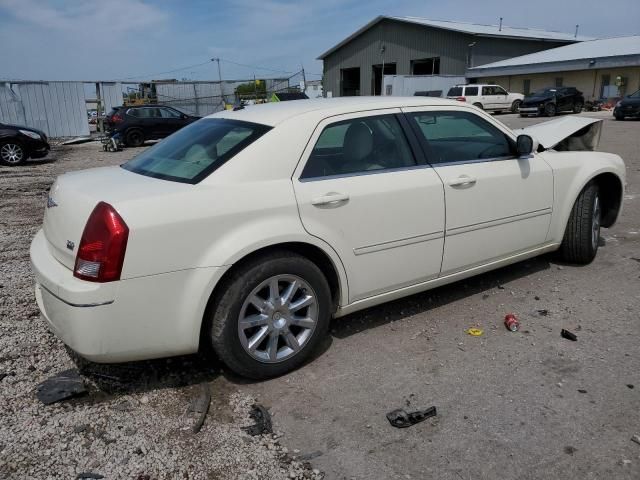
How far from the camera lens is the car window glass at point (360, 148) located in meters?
3.23

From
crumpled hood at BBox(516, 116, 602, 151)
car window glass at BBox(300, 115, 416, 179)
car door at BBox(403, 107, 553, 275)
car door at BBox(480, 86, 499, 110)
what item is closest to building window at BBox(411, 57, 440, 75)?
car door at BBox(480, 86, 499, 110)

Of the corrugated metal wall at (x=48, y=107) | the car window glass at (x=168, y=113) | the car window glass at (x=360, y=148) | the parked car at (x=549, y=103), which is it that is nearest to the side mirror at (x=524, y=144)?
the car window glass at (x=360, y=148)

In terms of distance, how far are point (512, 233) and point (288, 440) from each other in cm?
246

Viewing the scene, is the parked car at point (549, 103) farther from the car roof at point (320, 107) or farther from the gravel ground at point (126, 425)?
the gravel ground at point (126, 425)

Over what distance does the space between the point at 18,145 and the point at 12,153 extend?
262mm

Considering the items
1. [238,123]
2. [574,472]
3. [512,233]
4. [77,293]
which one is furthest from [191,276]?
[512,233]

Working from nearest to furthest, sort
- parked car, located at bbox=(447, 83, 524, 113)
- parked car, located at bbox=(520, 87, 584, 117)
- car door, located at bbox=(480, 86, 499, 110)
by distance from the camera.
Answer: parked car, located at bbox=(520, 87, 584, 117)
parked car, located at bbox=(447, 83, 524, 113)
car door, located at bbox=(480, 86, 499, 110)

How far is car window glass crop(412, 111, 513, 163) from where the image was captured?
12.2 feet

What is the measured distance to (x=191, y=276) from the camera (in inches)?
107

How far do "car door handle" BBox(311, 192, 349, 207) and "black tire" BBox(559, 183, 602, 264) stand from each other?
2538 millimetres

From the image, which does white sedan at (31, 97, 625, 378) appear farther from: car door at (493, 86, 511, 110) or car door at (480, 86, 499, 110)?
car door at (493, 86, 511, 110)

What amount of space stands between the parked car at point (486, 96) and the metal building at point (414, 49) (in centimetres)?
915

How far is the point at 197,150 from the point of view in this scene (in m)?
3.33

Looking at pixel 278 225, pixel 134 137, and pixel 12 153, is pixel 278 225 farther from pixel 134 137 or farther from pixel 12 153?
pixel 134 137
